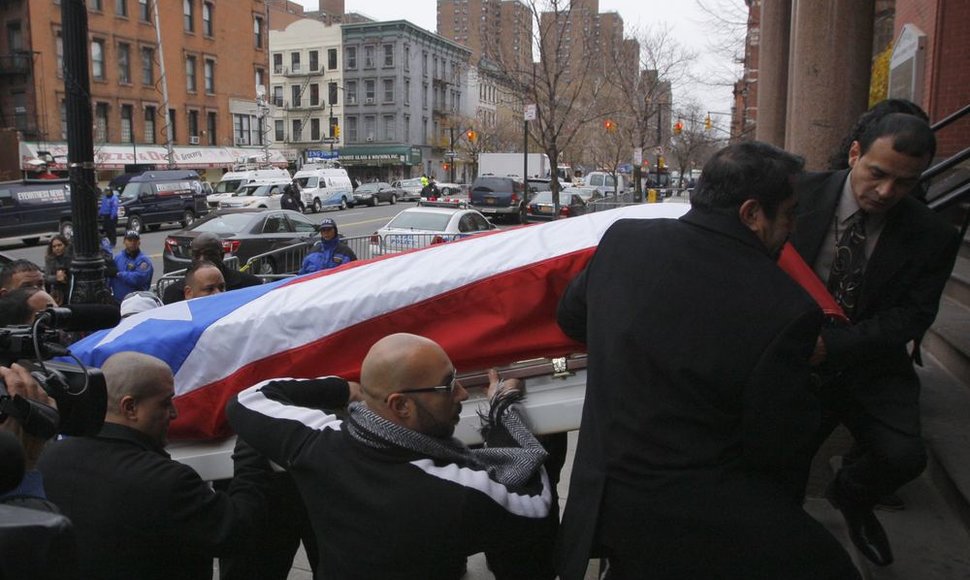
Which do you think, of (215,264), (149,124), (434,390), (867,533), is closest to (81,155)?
(215,264)

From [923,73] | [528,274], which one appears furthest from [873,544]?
[923,73]

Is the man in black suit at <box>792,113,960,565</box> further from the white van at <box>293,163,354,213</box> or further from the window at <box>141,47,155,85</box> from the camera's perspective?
the window at <box>141,47,155,85</box>

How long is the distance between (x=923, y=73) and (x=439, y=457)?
10805 mm

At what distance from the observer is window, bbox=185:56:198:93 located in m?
47.8

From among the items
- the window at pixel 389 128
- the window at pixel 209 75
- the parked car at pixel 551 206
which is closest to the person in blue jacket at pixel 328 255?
the parked car at pixel 551 206

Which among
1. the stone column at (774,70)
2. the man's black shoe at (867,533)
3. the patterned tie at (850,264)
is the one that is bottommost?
the man's black shoe at (867,533)

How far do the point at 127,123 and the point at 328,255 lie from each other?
3959 cm

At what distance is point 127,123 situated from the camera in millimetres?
43906

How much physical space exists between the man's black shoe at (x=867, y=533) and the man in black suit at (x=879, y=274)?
0.22 meters

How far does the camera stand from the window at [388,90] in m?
73.2

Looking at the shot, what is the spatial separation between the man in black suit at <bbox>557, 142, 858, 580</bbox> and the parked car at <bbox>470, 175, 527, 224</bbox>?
30999 mm

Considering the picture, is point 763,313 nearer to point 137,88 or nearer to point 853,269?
point 853,269

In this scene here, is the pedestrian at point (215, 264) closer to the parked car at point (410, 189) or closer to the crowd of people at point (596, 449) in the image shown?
the crowd of people at point (596, 449)

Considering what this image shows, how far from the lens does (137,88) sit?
4400cm
